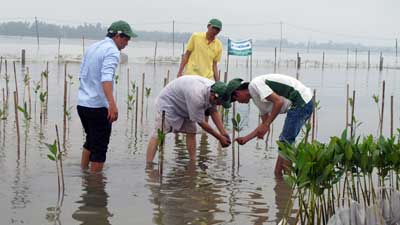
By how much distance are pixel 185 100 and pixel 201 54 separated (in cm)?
207

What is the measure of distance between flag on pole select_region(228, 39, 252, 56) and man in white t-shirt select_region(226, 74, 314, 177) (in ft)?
37.5

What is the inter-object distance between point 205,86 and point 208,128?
1.60 ft

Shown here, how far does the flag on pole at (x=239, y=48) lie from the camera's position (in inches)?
747

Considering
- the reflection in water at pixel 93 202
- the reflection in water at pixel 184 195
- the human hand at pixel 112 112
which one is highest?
the human hand at pixel 112 112

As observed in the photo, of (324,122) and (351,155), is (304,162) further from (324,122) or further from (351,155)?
(324,122)

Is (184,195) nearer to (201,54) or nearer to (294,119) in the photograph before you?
(294,119)

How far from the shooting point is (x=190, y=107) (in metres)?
7.27

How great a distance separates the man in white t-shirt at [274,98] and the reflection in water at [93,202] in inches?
63.5

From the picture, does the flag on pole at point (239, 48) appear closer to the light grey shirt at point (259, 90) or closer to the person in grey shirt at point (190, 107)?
the person in grey shirt at point (190, 107)

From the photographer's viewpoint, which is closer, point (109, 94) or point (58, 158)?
point (58, 158)

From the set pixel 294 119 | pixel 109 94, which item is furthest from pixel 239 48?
pixel 109 94

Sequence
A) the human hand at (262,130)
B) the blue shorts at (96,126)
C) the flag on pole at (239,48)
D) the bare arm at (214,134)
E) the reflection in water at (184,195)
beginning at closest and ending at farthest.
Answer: the reflection in water at (184,195)
the blue shorts at (96,126)
the human hand at (262,130)
the bare arm at (214,134)
the flag on pole at (239,48)

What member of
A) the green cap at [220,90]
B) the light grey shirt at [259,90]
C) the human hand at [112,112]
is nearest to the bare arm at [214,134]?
the green cap at [220,90]

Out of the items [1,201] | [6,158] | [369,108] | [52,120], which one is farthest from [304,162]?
[369,108]
